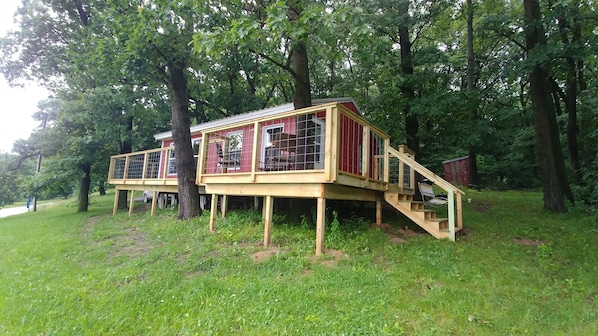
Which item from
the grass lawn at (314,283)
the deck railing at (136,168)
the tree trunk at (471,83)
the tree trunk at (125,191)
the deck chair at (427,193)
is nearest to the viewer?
the grass lawn at (314,283)

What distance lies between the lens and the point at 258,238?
19.0 ft

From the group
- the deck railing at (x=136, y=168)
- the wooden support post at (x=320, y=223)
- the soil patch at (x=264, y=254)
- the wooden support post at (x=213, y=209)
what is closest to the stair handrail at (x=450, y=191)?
the wooden support post at (x=320, y=223)

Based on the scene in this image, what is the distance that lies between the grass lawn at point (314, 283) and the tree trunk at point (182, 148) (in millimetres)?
1944

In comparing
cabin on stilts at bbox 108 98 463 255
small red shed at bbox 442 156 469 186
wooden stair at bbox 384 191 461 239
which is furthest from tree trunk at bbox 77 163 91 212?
small red shed at bbox 442 156 469 186

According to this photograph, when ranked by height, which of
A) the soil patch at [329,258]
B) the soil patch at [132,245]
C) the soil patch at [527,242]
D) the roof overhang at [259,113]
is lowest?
the soil patch at [132,245]

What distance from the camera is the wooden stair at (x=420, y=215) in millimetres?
5289

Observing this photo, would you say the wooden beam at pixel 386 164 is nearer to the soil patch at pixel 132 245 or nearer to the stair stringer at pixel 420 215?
the stair stringer at pixel 420 215

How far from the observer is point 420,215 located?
552 cm

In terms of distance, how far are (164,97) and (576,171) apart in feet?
60.4

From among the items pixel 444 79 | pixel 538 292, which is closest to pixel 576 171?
pixel 444 79

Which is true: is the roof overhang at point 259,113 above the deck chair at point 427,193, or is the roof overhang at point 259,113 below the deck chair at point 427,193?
A: above

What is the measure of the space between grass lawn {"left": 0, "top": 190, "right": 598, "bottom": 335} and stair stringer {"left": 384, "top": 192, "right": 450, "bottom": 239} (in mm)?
232

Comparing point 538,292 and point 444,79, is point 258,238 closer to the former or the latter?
point 538,292

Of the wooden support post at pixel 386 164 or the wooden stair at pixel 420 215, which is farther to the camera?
the wooden support post at pixel 386 164
